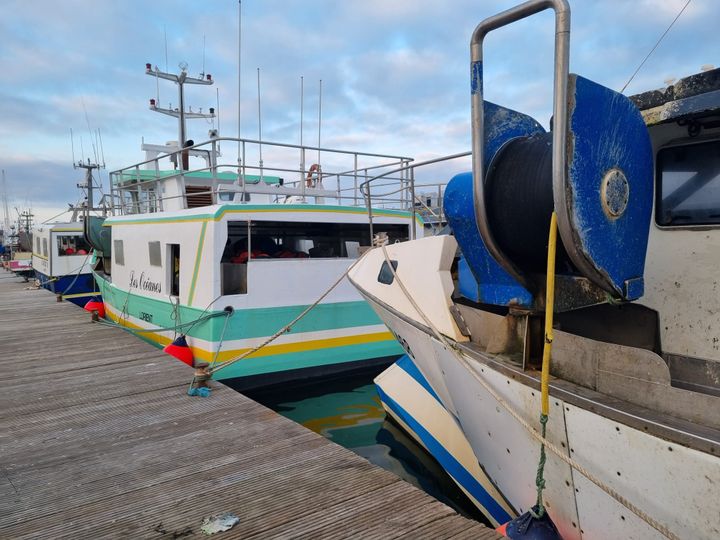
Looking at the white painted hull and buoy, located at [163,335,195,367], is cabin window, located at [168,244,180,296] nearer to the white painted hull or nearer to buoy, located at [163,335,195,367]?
buoy, located at [163,335,195,367]

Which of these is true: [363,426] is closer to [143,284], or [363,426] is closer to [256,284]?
[256,284]

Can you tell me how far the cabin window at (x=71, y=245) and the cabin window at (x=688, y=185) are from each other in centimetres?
1761

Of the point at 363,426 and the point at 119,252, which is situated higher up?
the point at 119,252

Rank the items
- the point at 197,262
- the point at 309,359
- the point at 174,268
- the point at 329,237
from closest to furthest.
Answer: the point at 197,262
the point at 309,359
the point at 174,268
the point at 329,237

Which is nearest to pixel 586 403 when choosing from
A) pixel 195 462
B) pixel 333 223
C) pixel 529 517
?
pixel 529 517

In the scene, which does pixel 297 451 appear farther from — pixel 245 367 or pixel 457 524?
pixel 245 367

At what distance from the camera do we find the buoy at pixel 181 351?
6840 millimetres

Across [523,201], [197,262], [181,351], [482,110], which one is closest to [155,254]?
[197,262]

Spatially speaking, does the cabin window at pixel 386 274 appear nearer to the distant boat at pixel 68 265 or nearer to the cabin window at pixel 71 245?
the distant boat at pixel 68 265

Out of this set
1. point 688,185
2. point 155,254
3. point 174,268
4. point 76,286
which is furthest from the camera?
point 76,286

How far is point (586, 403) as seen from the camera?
2.11 metres

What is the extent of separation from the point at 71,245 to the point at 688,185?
727 inches

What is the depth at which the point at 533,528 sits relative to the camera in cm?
244

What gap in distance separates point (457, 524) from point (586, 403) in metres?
1.01
